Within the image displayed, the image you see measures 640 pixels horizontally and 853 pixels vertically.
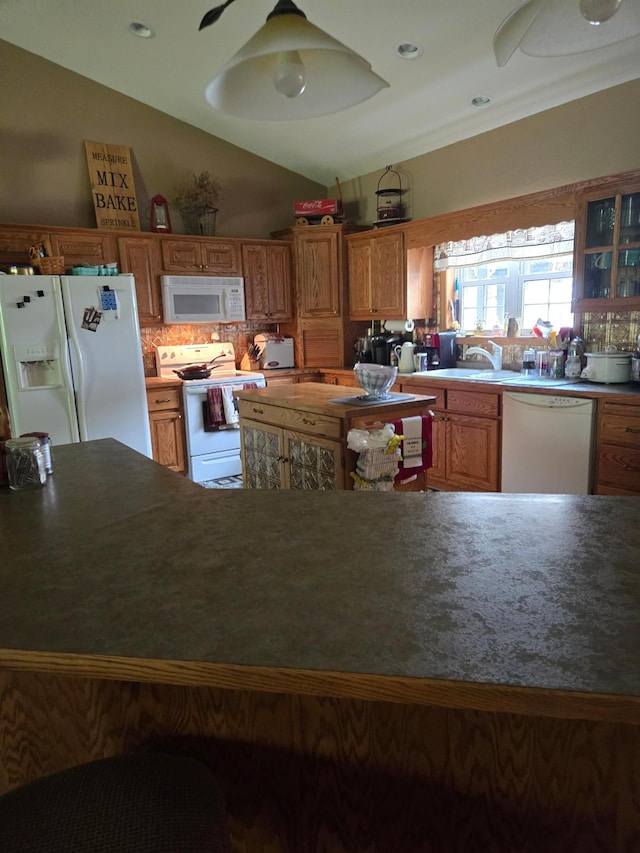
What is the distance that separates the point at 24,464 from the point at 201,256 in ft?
11.9

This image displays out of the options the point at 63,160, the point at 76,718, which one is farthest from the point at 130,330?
the point at 76,718

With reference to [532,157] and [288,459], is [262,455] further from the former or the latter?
[532,157]

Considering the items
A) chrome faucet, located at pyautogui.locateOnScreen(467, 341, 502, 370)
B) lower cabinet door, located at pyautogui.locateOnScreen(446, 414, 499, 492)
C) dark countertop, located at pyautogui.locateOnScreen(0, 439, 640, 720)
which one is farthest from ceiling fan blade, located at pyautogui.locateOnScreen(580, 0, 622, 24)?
chrome faucet, located at pyautogui.locateOnScreen(467, 341, 502, 370)

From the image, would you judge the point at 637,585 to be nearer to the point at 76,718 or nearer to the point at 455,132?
the point at 76,718

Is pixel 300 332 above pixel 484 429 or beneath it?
above

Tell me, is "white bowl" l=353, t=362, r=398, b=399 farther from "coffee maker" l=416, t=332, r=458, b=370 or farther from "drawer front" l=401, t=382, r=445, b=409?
"coffee maker" l=416, t=332, r=458, b=370

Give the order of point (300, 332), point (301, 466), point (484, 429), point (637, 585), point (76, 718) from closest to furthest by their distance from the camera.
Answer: point (637, 585)
point (76, 718)
point (301, 466)
point (484, 429)
point (300, 332)

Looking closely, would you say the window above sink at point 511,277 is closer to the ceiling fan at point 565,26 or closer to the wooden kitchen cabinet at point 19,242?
the ceiling fan at point 565,26

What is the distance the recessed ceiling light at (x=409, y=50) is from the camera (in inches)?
131

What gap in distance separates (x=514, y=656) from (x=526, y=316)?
3.97m

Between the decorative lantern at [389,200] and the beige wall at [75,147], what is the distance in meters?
1.28

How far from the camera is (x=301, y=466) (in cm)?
293

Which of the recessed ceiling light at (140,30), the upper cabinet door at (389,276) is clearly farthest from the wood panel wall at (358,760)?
the upper cabinet door at (389,276)

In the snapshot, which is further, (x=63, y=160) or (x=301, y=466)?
(x=63, y=160)
